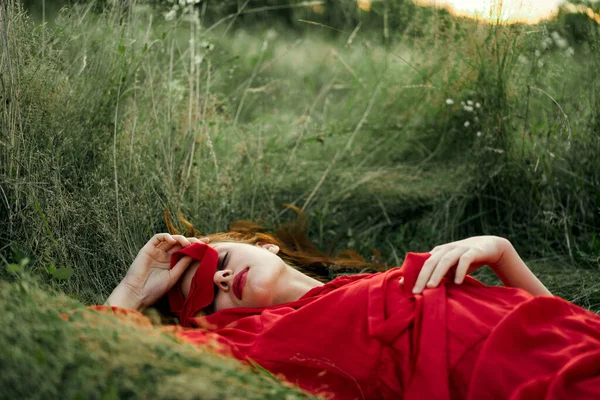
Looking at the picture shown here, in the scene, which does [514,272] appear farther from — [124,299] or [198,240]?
[124,299]

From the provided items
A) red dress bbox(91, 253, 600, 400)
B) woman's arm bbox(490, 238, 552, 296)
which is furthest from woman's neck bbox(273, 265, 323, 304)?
woman's arm bbox(490, 238, 552, 296)

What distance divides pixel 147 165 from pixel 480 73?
183 cm

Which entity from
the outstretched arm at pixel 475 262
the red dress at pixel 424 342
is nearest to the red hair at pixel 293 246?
the red dress at pixel 424 342

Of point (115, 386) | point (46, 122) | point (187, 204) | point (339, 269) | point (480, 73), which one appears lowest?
point (339, 269)

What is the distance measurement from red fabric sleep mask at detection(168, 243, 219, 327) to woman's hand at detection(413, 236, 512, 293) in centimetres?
69

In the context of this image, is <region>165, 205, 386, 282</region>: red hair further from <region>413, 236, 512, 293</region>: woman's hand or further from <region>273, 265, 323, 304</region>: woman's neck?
<region>413, 236, 512, 293</region>: woman's hand

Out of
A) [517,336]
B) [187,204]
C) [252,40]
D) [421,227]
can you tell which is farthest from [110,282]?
[252,40]

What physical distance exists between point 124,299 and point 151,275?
14cm

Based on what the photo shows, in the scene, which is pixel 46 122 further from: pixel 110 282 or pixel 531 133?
pixel 531 133

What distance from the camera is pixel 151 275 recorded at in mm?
2277

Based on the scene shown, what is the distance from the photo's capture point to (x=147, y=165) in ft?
9.37

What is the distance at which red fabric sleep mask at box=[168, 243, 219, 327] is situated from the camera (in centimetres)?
216

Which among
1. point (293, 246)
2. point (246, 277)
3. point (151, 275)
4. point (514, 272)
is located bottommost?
point (293, 246)

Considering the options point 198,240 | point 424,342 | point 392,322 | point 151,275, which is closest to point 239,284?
point 198,240
